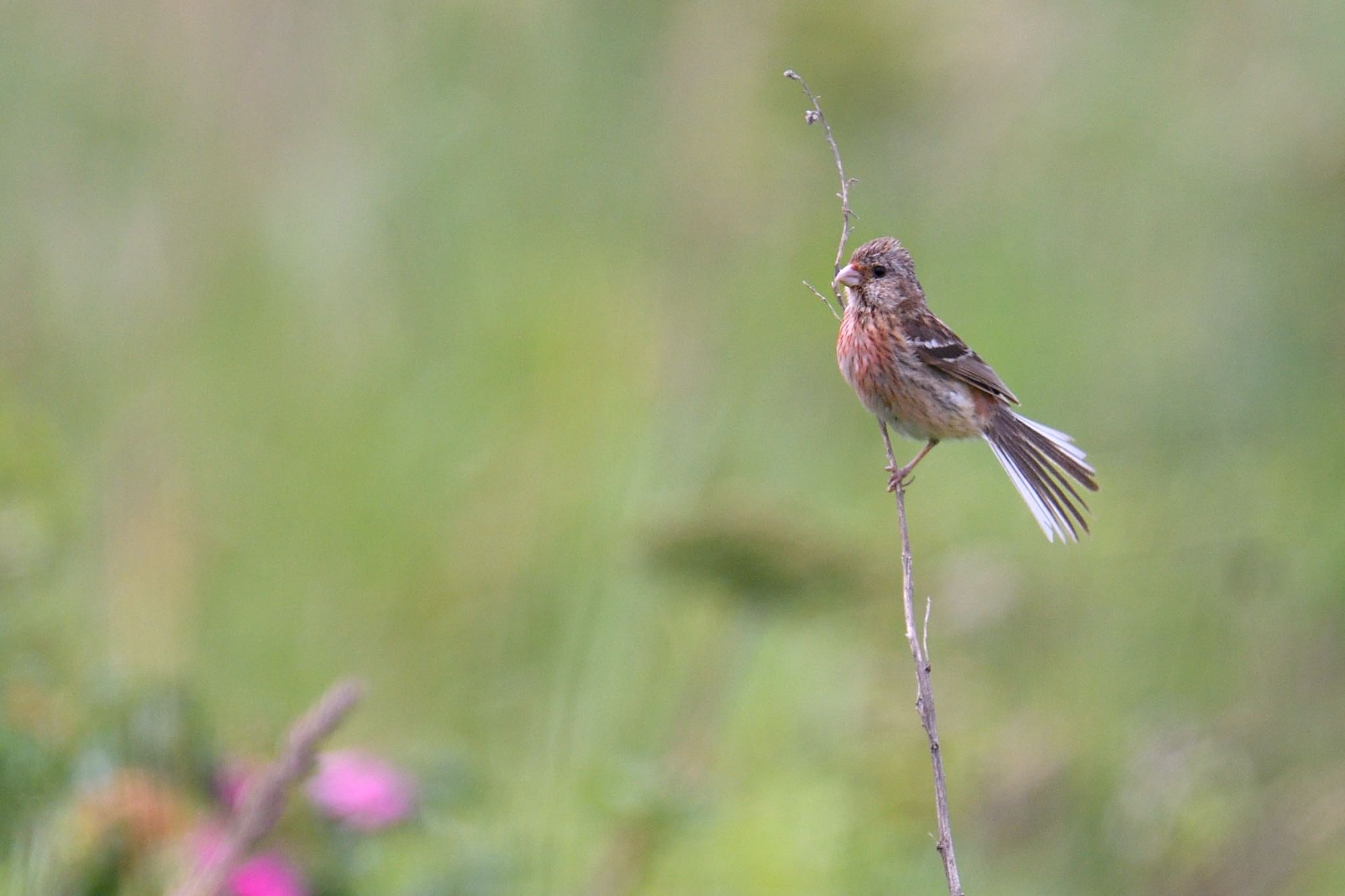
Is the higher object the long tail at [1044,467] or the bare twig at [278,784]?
the long tail at [1044,467]

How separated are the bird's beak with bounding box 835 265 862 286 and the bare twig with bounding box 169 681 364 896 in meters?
1.97

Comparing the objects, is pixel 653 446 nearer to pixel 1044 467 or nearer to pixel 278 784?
pixel 1044 467

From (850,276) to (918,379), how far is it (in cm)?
30

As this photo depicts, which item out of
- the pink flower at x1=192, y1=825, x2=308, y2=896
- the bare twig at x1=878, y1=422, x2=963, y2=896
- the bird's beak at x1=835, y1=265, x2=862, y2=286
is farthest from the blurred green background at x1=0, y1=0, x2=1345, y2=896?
the bare twig at x1=878, y1=422, x2=963, y2=896

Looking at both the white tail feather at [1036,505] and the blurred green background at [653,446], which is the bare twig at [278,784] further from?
the white tail feather at [1036,505]

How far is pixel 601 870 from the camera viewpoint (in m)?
3.60

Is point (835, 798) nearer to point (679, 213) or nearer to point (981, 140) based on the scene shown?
point (679, 213)

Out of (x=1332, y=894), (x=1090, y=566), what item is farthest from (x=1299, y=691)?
(x=1090, y=566)

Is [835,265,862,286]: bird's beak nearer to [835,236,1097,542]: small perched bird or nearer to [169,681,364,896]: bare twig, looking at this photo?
[835,236,1097,542]: small perched bird

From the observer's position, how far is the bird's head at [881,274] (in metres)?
3.73

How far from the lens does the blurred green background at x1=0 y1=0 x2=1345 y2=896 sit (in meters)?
3.75

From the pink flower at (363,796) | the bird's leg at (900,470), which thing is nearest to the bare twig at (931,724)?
the bird's leg at (900,470)

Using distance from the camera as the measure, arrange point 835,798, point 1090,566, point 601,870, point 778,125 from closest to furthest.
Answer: point 601,870
point 835,798
point 1090,566
point 778,125

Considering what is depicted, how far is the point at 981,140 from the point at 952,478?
163 centimetres
